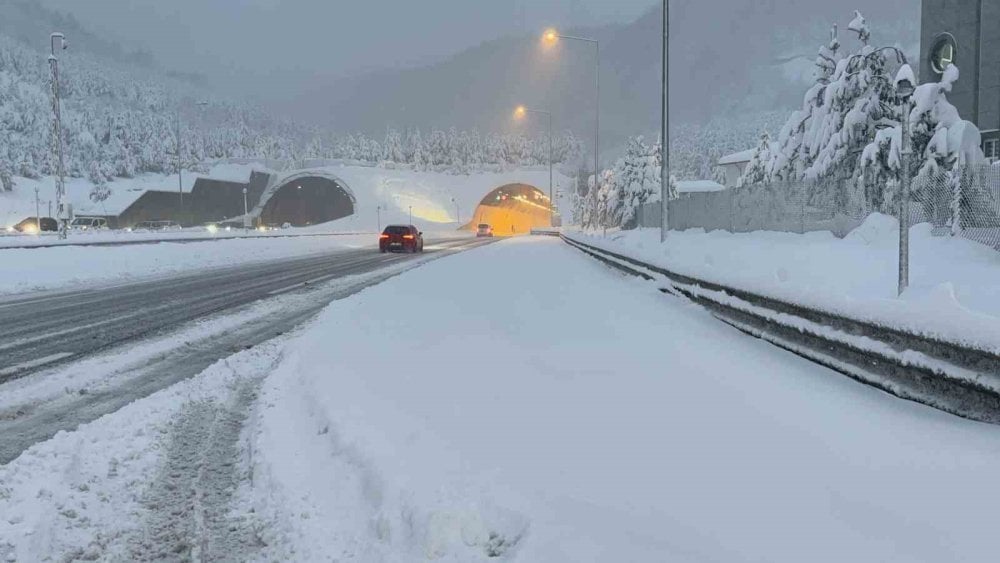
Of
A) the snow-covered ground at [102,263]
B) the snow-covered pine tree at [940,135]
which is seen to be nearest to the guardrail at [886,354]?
the snow-covered pine tree at [940,135]

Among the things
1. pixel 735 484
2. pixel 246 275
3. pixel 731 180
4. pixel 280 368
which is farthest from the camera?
pixel 731 180

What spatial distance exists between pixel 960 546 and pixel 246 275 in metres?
20.7

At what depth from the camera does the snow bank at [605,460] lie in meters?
3.27

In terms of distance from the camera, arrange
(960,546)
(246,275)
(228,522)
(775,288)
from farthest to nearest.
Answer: (246,275), (775,288), (228,522), (960,546)

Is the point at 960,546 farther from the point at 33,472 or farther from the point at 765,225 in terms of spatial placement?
the point at 765,225

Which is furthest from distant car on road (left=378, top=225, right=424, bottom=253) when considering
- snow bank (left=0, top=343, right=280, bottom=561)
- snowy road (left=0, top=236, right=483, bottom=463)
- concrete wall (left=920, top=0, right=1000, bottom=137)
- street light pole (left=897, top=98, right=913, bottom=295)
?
snow bank (left=0, top=343, right=280, bottom=561)

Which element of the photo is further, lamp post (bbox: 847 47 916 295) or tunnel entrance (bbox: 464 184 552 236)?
tunnel entrance (bbox: 464 184 552 236)

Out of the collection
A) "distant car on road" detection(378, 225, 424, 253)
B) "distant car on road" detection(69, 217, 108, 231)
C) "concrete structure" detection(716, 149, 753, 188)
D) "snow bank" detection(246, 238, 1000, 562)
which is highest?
"concrete structure" detection(716, 149, 753, 188)

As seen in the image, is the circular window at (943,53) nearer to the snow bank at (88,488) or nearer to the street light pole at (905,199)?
the street light pole at (905,199)

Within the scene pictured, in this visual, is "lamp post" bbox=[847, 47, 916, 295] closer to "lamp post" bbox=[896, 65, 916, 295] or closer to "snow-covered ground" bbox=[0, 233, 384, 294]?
"lamp post" bbox=[896, 65, 916, 295]

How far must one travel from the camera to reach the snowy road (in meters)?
5.79

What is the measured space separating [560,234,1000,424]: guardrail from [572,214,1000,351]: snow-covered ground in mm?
117

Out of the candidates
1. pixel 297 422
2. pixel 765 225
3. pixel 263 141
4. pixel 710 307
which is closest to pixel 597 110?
pixel 765 225

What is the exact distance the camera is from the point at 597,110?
1590 inches
